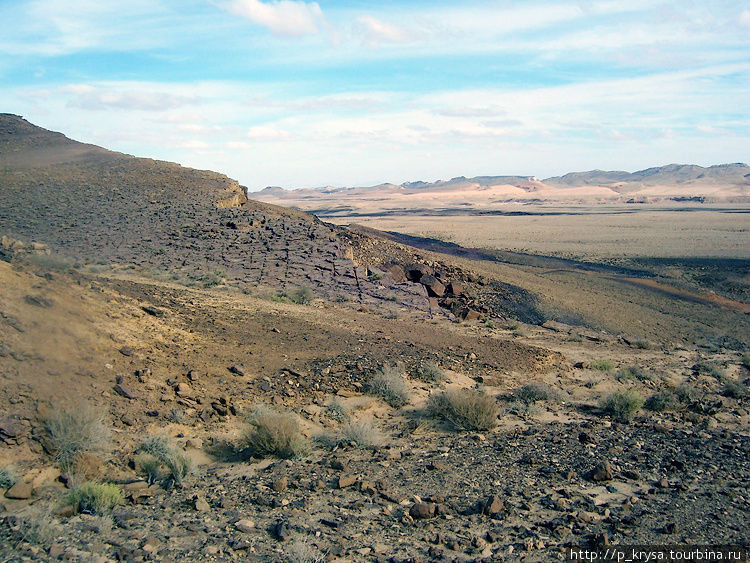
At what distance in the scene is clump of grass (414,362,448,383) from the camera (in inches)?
459

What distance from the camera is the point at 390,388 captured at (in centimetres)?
1054

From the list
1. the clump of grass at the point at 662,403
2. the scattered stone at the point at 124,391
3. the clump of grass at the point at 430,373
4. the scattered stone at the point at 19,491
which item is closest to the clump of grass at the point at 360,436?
the clump of grass at the point at 430,373

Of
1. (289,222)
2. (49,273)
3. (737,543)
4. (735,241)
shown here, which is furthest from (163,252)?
(735,241)

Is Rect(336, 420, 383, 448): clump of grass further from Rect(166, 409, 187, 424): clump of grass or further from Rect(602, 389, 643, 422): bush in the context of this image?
Rect(602, 389, 643, 422): bush

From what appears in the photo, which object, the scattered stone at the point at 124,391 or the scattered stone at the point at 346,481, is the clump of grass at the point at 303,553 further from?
the scattered stone at the point at 124,391

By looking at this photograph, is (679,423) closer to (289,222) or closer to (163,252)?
(163,252)

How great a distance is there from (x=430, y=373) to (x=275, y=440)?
15.0 feet

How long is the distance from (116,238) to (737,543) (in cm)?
2378

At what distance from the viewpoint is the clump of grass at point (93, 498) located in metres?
6.03

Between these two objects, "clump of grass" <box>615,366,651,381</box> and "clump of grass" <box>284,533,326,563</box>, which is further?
"clump of grass" <box>615,366,651,381</box>

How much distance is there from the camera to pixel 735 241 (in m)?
53.9

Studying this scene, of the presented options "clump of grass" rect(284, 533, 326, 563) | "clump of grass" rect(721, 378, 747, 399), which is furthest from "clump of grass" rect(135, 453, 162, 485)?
"clump of grass" rect(721, 378, 747, 399)

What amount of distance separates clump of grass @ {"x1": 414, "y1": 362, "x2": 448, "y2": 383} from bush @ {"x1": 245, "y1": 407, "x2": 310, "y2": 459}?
4077mm

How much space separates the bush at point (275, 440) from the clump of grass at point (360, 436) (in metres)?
0.65
